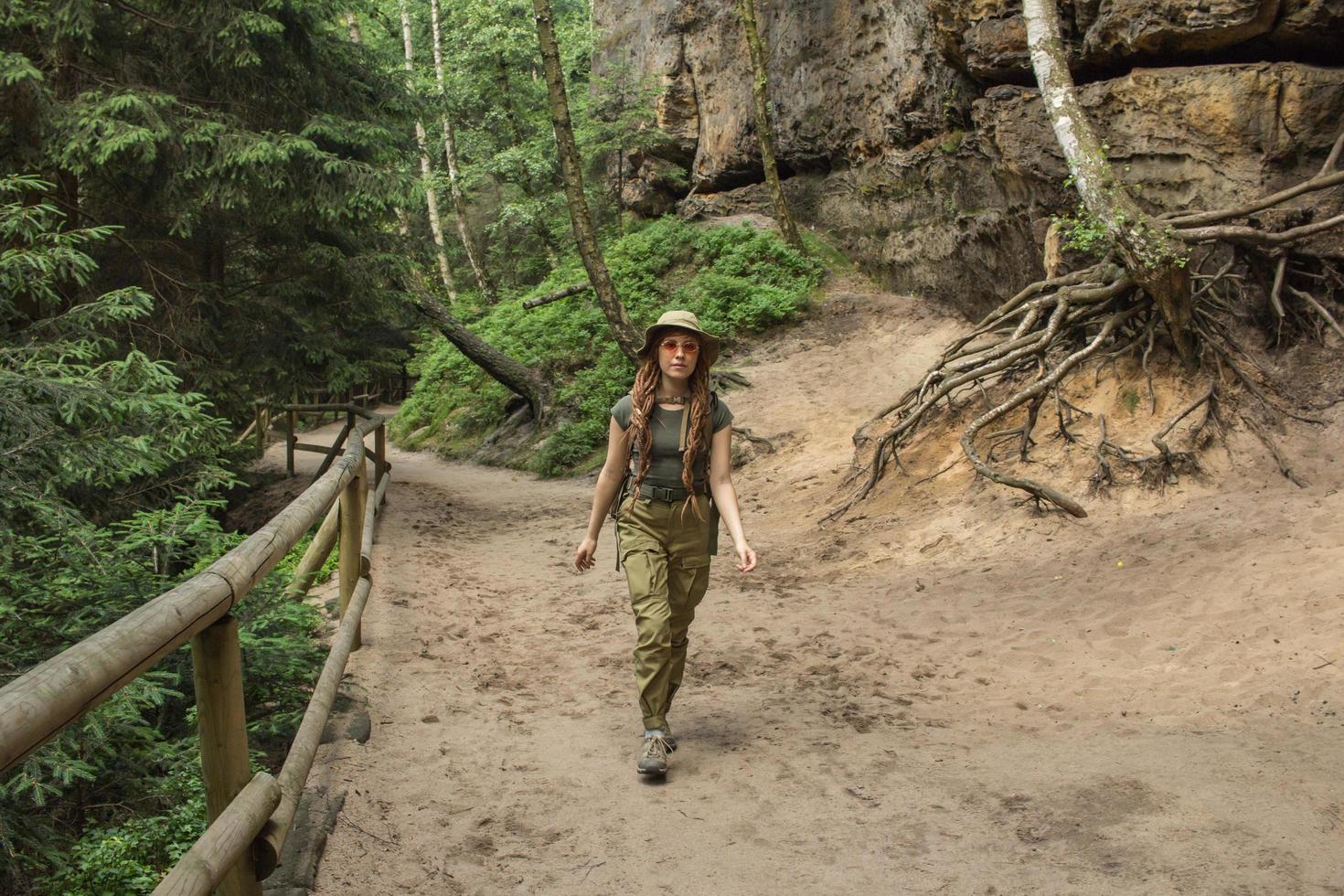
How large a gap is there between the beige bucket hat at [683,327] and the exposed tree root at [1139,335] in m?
4.94

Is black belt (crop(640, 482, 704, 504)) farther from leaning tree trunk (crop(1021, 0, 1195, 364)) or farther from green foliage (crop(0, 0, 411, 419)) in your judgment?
green foliage (crop(0, 0, 411, 419))

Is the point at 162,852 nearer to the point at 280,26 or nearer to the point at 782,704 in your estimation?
the point at 782,704

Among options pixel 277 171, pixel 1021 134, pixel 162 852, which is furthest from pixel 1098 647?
pixel 277 171

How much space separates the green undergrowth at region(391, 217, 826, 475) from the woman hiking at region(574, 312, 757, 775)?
11641 millimetres

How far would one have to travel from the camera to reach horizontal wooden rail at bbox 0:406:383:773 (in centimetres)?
185

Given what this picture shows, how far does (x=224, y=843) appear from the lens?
2.75 metres

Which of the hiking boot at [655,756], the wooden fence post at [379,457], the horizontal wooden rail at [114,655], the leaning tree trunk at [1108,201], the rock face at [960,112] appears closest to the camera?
the horizontal wooden rail at [114,655]

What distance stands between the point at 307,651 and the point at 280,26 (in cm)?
788

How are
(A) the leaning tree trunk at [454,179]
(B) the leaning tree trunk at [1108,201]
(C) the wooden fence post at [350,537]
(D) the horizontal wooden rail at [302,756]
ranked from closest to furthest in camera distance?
(D) the horizontal wooden rail at [302,756], (C) the wooden fence post at [350,537], (B) the leaning tree trunk at [1108,201], (A) the leaning tree trunk at [454,179]

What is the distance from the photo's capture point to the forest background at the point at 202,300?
4410 millimetres

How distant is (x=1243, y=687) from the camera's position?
18.6ft

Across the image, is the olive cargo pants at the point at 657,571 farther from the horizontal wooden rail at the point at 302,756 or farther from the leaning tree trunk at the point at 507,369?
the leaning tree trunk at the point at 507,369

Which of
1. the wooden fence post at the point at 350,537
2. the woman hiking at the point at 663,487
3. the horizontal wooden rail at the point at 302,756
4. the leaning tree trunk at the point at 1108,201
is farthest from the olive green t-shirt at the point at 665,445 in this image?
the leaning tree trunk at the point at 1108,201

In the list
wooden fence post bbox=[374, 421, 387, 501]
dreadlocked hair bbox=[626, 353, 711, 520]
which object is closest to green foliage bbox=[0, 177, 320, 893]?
dreadlocked hair bbox=[626, 353, 711, 520]
